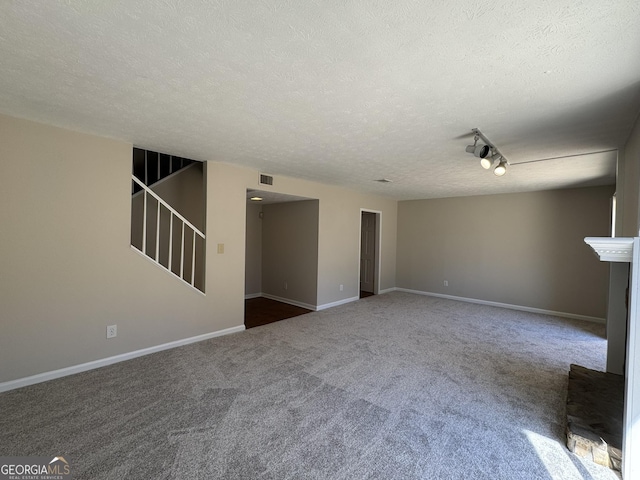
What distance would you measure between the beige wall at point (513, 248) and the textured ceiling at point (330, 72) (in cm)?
244

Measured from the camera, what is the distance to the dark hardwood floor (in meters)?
4.62

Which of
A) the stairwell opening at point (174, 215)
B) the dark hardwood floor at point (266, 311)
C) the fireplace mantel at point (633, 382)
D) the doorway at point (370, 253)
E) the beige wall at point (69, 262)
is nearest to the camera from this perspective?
the fireplace mantel at point (633, 382)

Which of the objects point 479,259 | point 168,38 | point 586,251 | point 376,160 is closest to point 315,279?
point 376,160

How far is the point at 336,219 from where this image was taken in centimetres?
557

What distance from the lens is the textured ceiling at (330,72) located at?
1219 mm

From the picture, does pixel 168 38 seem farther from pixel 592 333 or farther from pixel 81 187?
pixel 592 333

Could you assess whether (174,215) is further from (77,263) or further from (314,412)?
(314,412)

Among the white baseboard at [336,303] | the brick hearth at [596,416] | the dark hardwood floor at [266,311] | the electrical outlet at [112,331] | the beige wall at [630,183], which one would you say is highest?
the beige wall at [630,183]

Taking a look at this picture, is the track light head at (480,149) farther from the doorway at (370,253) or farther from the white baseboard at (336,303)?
the doorway at (370,253)

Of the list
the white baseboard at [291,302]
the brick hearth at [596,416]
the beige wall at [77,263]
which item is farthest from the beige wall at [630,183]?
the white baseboard at [291,302]

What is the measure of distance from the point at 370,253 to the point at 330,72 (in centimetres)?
582

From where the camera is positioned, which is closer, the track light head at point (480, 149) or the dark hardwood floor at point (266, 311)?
the track light head at point (480, 149)

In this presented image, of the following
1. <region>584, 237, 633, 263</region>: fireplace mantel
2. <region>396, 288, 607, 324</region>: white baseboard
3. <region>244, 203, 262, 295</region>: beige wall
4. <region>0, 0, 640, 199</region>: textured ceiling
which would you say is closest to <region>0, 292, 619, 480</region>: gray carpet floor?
<region>584, 237, 633, 263</region>: fireplace mantel

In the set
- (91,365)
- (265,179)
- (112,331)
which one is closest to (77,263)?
(112,331)
